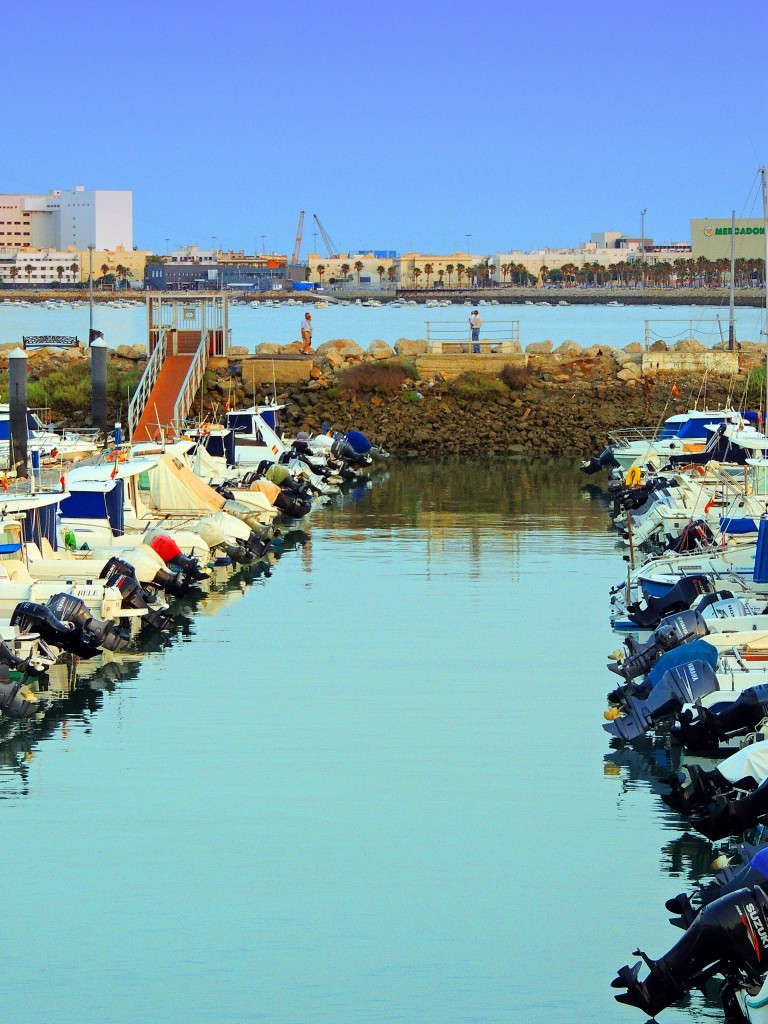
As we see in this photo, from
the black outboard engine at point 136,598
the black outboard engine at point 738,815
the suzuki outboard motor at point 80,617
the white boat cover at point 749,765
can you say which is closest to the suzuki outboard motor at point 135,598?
the black outboard engine at point 136,598

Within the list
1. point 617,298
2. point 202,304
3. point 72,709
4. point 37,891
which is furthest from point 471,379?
point 617,298

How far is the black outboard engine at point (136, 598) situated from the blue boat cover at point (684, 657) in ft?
26.9

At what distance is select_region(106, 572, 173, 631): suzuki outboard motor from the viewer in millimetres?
23716

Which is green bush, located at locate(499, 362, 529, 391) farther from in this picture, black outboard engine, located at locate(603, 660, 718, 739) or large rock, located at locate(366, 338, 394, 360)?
black outboard engine, located at locate(603, 660, 718, 739)

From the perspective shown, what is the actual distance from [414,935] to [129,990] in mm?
2306

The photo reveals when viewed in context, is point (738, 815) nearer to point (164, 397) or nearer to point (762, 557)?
point (762, 557)

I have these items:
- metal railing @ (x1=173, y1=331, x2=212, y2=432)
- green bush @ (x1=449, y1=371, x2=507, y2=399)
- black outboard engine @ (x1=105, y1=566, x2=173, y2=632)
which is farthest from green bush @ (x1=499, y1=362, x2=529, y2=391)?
black outboard engine @ (x1=105, y1=566, x2=173, y2=632)

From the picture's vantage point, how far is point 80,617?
21594 millimetres

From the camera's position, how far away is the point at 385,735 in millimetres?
19516

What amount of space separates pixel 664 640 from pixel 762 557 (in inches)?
123

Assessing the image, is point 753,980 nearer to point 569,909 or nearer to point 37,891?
point 569,909

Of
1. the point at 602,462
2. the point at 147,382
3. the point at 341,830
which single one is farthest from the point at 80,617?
the point at 147,382

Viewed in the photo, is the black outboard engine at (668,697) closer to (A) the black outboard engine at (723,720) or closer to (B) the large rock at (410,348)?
(A) the black outboard engine at (723,720)

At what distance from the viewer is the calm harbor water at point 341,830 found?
12891 millimetres
